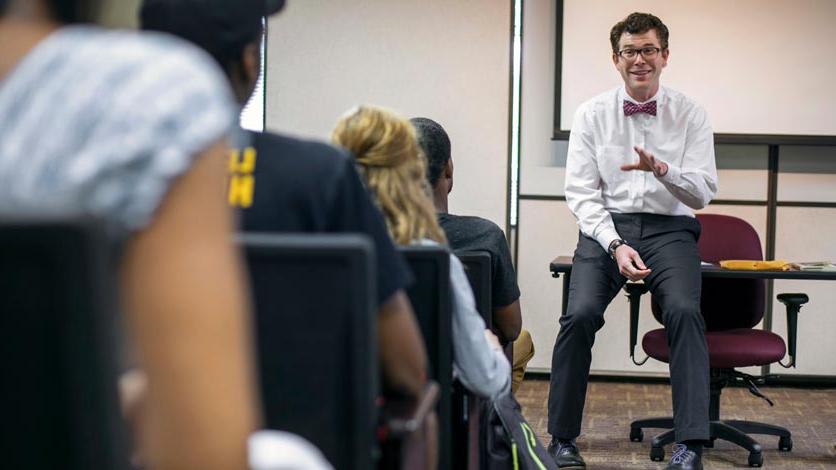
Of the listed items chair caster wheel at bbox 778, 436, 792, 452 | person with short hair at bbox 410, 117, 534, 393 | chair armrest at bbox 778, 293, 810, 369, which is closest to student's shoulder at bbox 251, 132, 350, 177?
person with short hair at bbox 410, 117, 534, 393

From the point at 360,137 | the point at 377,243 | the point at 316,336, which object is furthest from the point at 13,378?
the point at 360,137

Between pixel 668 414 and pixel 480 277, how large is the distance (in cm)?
261

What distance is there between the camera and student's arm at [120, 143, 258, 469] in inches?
28.0

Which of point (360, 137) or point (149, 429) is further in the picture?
point (360, 137)

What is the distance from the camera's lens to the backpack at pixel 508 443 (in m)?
2.33

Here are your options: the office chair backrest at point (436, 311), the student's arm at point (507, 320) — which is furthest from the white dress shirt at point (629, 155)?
the office chair backrest at point (436, 311)

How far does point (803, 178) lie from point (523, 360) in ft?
8.68

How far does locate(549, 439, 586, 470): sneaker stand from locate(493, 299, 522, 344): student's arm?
102 centimetres

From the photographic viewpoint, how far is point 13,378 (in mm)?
703

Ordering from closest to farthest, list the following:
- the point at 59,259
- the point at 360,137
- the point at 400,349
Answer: the point at 59,259 → the point at 400,349 → the point at 360,137

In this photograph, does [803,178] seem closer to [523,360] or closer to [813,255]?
[813,255]

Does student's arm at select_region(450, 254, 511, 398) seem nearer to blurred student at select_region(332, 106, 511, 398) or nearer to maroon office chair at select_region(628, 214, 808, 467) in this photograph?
blurred student at select_region(332, 106, 511, 398)

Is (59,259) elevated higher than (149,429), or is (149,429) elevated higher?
(59,259)

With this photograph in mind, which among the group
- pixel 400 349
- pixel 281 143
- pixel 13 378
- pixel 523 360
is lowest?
pixel 523 360
